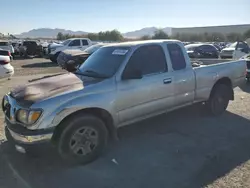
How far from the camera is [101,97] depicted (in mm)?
4184

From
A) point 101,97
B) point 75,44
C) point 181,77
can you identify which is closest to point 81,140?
point 101,97

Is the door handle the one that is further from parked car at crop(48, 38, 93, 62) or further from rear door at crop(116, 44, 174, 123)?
parked car at crop(48, 38, 93, 62)

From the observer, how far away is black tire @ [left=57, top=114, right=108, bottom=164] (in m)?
3.91

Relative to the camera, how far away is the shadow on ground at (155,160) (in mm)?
3746

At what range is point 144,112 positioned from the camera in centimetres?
484

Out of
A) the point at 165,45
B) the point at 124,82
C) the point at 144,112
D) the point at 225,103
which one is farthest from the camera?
the point at 225,103

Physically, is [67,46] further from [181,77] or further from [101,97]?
[101,97]

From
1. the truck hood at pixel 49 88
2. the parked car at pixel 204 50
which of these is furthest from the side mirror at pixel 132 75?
the parked car at pixel 204 50

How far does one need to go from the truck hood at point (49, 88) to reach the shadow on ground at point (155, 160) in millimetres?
826

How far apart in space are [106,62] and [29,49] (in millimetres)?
26119

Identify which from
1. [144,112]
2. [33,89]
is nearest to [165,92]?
[144,112]

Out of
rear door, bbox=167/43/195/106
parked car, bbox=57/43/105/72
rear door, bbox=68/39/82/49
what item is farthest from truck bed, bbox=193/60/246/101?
rear door, bbox=68/39/82/49

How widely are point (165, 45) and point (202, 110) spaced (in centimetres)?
238

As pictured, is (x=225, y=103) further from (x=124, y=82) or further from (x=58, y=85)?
(x=58, y=85)
